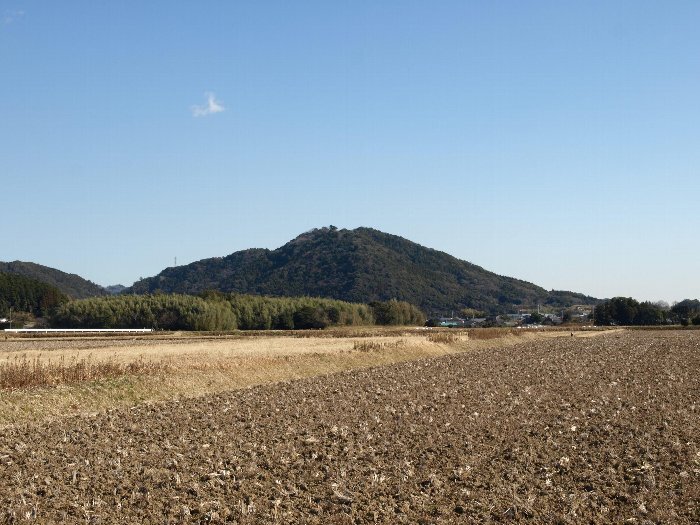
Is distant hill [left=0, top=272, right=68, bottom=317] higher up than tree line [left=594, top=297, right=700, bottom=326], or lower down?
higher up

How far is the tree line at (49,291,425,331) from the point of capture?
124438 mm

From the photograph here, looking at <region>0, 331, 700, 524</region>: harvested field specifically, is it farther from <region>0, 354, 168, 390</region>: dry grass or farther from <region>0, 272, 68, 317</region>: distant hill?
<region>0, 272, 68, 317</region>: distant hill

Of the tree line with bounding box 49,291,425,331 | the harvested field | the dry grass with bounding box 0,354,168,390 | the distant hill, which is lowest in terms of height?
the harvested field

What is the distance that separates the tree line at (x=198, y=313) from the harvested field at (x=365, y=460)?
101 meters

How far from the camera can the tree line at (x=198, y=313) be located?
408 ft

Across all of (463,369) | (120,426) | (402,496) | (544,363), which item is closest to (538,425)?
(402,496)

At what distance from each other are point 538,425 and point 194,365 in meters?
17.1

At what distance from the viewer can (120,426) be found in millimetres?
Answer: 19500

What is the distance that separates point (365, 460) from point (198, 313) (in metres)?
111

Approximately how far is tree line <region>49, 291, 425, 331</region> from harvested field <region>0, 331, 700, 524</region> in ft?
330

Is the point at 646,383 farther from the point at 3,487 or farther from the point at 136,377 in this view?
A: the point at 3,487

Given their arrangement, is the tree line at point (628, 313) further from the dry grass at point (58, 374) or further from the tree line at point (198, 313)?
the dry grass at point (58, 374)

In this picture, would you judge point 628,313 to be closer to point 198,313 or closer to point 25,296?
point 198,313

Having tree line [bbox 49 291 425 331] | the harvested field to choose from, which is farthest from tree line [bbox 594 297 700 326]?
the harvested field
